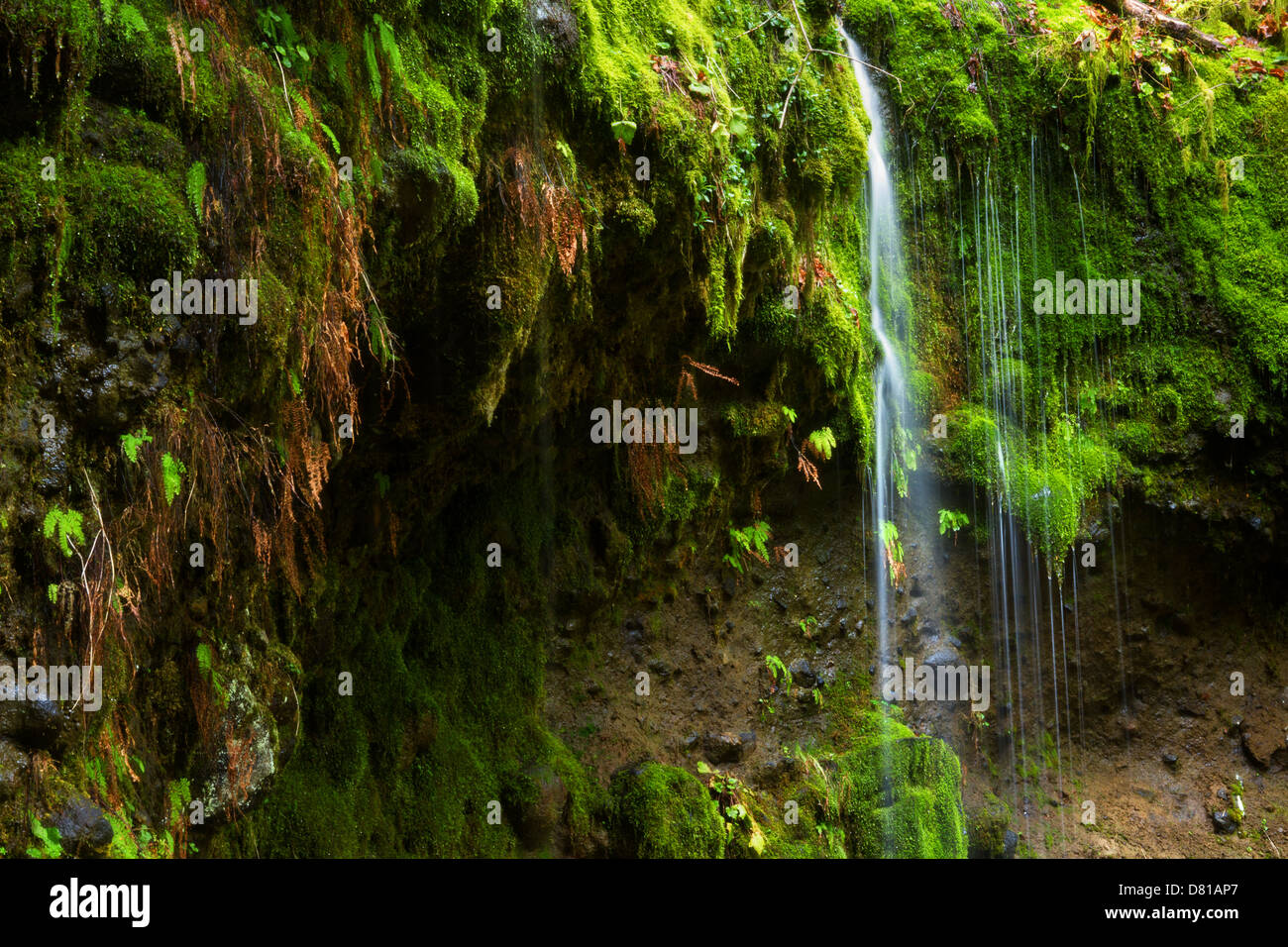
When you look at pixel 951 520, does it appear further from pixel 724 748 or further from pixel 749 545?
pixel 724 748

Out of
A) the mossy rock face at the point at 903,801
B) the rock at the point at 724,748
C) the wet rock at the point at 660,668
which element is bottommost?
the mossy rock face at the point at 903,801

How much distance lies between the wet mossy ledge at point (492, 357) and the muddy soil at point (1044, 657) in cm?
51

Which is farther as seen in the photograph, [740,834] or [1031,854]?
[1031,854]

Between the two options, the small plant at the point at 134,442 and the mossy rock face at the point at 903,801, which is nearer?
the small plant at the point at 134,442

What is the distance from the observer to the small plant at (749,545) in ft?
30.0

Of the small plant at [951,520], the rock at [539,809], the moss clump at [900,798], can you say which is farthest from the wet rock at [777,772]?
the small plant at [951,520]

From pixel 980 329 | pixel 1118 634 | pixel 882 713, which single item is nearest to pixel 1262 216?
pixel 980 329

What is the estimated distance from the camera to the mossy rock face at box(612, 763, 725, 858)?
272 inches

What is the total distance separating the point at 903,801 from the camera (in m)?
8.24

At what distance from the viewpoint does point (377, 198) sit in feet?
14.0

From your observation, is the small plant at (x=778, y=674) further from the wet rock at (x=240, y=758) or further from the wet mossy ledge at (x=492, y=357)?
the wet rock at (x=240, y=758)

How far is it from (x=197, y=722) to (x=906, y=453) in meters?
7.43

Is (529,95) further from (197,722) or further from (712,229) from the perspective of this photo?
(197,722)

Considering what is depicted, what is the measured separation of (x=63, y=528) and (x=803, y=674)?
7319mm
